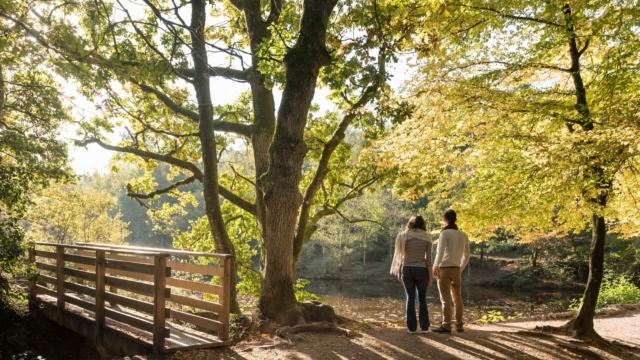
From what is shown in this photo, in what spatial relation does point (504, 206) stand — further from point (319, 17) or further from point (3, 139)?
point (3, 139)

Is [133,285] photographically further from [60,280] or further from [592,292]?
[592,292]

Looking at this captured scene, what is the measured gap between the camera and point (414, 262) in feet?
22.0

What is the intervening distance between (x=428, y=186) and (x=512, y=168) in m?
3.39

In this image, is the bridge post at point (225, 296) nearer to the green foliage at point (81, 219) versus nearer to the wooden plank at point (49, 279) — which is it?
the wooden plank at point (49, 279)

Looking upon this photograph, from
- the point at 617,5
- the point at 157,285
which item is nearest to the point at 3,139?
the point at 157,285

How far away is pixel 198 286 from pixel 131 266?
0.97m

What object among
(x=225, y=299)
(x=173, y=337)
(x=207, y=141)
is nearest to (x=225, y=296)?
(x=225, y=299)

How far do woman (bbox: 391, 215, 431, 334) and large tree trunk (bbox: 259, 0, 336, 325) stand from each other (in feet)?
5.93

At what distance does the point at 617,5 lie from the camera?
19.2ft

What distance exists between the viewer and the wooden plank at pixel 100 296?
652 cm

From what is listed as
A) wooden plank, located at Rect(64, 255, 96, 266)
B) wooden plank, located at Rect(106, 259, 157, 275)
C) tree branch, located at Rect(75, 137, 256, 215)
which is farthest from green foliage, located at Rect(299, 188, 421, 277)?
wooden plank, located at Rect(106, 259, 157, 275)

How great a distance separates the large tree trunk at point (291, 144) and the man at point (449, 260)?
242 cm

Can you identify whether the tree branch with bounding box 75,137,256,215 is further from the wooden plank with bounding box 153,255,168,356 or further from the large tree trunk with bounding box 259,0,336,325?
the wooden plank with bounding box 153,255,168,356

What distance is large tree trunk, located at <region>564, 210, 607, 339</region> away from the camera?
7375mm
